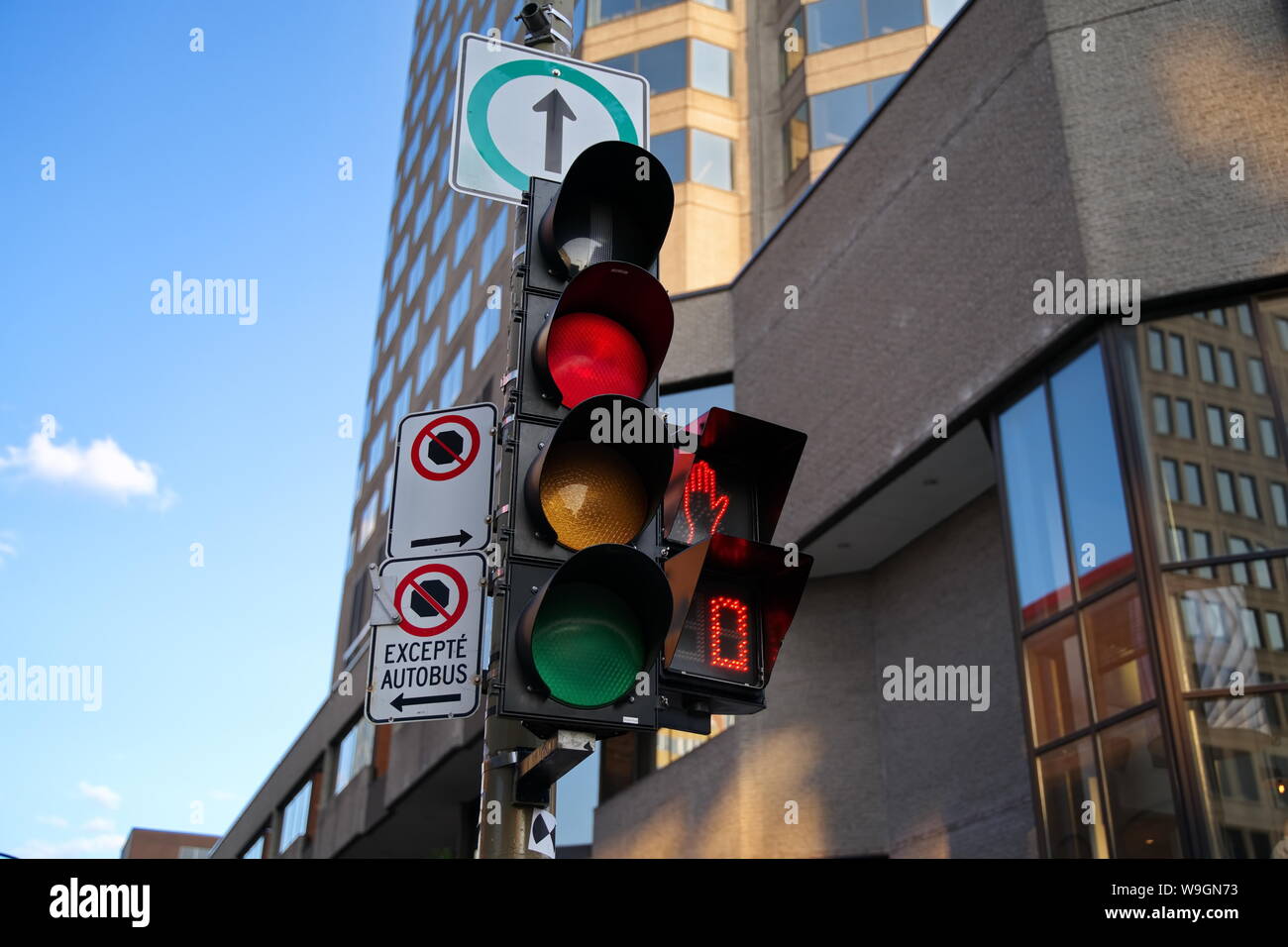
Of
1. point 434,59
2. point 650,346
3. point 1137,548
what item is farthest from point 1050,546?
point 434,59

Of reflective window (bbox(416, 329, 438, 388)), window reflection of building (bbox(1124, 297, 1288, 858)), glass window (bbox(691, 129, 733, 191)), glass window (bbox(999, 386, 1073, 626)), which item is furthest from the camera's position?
reflective window (bbox(416, 329, 438, 388))

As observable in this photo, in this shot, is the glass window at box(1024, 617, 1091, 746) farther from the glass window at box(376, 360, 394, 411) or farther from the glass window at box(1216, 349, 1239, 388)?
the glass window at box(376, 360, 394, 411)

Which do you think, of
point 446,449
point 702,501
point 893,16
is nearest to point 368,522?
point 893,16

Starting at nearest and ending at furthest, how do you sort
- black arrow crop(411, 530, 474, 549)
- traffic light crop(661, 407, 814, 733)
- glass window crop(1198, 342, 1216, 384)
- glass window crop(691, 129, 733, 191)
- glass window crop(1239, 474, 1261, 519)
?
traffic light crop(661, 407, 814, 733) < black arrow crop(411, 530, 474, 549) < glass window crop(1239, 474, 1261, 519) < glass window crop(1198, 342, 1216, 384) < glass window crop(691, 129, 733, 191)

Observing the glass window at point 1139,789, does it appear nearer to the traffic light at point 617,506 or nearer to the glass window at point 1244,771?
the glass window at point 1244,771

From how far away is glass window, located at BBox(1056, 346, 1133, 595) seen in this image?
1365 cm

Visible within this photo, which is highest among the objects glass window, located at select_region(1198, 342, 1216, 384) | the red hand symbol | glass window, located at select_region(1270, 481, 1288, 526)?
glass window, located at select_region(1198, 342, 1216, 384)

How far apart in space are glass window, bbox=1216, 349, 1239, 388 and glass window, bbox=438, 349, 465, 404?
2396 cm

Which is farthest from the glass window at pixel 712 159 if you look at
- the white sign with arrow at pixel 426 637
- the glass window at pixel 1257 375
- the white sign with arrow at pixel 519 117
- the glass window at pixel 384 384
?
the white sign with arrow at pixel 426 637

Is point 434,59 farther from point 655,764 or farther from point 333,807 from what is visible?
point 655,764

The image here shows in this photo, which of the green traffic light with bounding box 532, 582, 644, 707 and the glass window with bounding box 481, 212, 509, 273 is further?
the glass window with bounding box 481, 212, 509, 273

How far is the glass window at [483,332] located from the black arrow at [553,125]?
25.7m

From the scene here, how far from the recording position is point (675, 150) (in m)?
29.4

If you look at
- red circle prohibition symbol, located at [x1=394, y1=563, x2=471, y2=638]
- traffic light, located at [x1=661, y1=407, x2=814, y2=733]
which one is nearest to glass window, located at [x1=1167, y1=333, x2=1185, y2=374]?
traffic light, located at [x1=661, y1=407, x2=814, y2=733]
